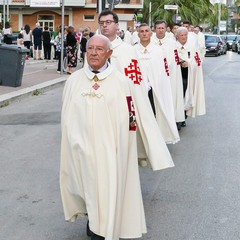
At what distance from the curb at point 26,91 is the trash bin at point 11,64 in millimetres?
507

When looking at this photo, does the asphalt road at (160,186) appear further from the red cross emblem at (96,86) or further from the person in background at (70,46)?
the person in background at (70,46)

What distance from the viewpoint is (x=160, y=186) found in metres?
6.96

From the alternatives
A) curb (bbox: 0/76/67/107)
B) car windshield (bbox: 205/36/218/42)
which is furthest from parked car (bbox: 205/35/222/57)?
curb (bbox: 0/76/67/107)

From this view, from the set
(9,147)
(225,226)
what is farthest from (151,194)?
(9,147)

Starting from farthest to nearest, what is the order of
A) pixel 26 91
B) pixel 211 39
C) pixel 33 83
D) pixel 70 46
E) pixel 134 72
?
pixel 211 39 → pixel 70 46 → pixel 33 83 → pixel 26 91 → pixel 134 72

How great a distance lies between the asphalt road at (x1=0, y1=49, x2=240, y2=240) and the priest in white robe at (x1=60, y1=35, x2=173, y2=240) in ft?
2.27

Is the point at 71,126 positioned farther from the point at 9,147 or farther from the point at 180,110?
the point at 180,110

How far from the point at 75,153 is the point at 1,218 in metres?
1.60

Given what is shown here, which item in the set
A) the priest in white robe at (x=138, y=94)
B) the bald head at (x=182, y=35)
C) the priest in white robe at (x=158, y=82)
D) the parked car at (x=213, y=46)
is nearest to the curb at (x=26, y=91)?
the bald head at (x=182, y=35)

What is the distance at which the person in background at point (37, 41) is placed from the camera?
27719 mm

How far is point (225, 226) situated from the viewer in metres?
5.53

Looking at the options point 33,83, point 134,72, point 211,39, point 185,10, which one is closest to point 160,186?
point 134,72

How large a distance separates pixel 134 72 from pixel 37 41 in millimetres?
22775

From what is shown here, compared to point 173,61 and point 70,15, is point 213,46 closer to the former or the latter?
point 70,15
